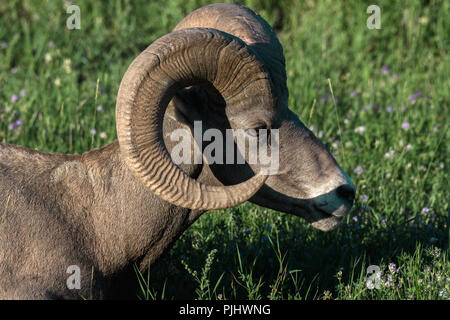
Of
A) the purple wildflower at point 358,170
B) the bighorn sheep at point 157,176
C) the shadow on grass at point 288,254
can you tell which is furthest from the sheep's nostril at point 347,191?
the purple wildflower at point 358,170

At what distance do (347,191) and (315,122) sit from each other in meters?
3.12

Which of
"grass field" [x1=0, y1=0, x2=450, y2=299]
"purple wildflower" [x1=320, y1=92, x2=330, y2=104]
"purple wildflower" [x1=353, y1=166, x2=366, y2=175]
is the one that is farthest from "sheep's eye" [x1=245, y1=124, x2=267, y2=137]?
"purple wildflower" [x1=320, y1=92, x2=330, y2=104]

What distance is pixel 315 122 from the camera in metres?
7.81

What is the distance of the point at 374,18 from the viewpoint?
978 centimetres

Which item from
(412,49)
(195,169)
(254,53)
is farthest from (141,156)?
(412,49)

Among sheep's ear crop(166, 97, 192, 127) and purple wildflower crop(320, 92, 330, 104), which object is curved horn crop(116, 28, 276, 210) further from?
purple wildflower crop(320, 92, 330, 104)

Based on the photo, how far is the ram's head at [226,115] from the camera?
4.14m

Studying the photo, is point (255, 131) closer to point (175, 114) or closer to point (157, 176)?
point (175, 114)

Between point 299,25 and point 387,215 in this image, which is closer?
point 387,215

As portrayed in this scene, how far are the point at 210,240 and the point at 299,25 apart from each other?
528 cm

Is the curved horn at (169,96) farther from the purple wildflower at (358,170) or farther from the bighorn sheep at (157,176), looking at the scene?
the purple wildflower at (358,170)

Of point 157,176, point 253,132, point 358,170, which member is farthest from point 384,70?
point 157,176

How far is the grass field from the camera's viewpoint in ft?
18.0
